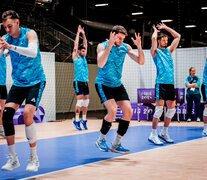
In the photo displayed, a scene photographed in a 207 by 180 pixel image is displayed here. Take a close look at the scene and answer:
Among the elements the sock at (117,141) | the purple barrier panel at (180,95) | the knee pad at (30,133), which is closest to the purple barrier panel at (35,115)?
the purple barrier panel at (180,95)

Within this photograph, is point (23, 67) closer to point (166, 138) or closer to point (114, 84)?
point (114, 84)

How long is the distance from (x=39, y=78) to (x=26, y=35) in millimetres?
474

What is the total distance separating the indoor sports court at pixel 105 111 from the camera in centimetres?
440

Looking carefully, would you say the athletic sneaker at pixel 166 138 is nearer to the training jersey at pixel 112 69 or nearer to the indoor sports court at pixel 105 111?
the indoor sports court at pixel 105 111

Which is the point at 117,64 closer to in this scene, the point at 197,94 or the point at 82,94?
the point at 82,94

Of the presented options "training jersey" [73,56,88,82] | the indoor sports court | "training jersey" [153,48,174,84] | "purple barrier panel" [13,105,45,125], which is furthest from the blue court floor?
"purple barrier panel" [13,105,45,125]

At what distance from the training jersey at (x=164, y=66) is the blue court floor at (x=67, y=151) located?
1.06 meters

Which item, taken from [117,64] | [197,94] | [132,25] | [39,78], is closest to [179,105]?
[197,94]

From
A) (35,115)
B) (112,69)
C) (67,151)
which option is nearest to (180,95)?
(35,115)

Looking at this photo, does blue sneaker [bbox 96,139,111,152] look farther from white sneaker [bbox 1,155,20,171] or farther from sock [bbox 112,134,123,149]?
white sneaker [bbox 1,155,20,171]

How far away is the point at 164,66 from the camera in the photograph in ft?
21.9

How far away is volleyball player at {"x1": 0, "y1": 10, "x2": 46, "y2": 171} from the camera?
13.5 ft

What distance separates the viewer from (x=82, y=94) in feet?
31.1

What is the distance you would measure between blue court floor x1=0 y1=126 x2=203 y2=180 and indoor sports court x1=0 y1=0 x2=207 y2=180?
0.01 meters
